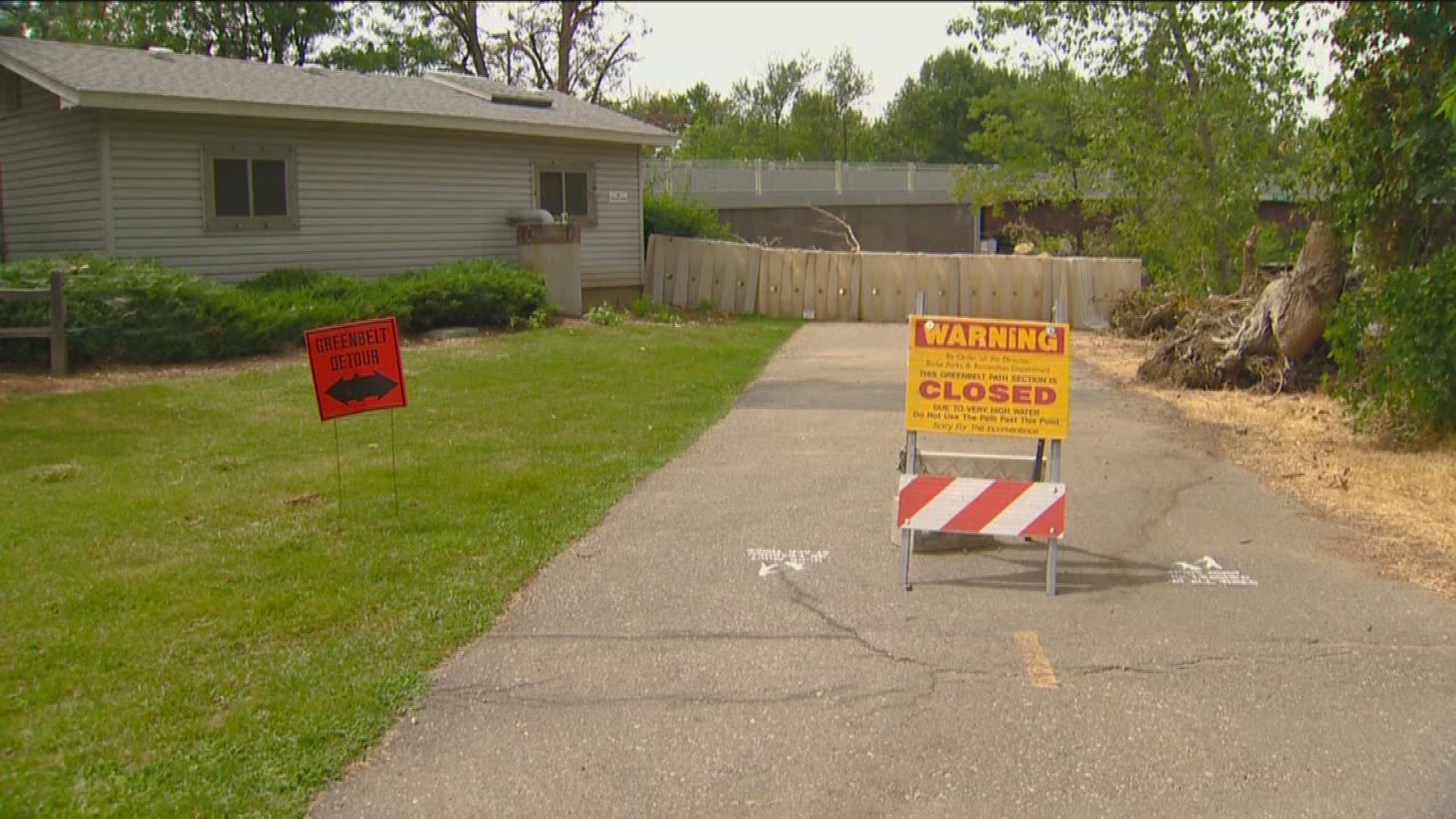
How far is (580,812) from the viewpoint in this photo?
13.8ft

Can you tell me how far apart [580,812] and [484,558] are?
10.1ft

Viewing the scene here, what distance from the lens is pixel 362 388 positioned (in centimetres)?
820

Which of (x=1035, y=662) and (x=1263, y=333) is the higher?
(x=1263, y=333)

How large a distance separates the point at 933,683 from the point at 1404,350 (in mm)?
6421

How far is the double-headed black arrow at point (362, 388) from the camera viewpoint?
8164 mm

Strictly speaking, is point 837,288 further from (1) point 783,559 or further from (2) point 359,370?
(1) point 783,559

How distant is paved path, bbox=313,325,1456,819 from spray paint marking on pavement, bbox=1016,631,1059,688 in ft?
0.05

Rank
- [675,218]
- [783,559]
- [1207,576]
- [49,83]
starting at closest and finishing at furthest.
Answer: [1207,576] < [783,559] < [49,83] < [675,218]

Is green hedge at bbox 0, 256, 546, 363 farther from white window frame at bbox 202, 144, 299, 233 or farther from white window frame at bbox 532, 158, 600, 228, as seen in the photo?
white window frame at bbox 532, 158, 600, 228

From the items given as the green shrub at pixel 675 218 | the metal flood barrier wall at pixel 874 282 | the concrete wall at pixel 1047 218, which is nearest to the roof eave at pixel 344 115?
the green shrub at pixel 675 218

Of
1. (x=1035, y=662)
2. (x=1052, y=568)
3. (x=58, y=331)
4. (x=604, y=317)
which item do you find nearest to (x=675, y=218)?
(x=604, y=317)

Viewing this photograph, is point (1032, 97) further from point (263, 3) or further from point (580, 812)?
point (263, 3)

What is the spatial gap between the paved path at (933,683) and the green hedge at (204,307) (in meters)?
8.46

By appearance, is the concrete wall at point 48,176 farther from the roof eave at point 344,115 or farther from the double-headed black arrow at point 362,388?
the double-headed black arrow at point 362,388
